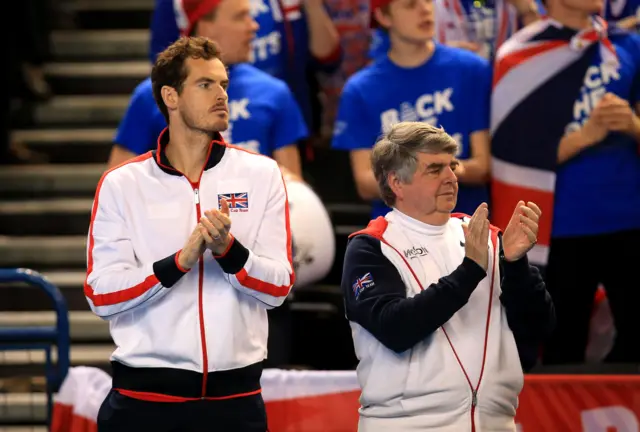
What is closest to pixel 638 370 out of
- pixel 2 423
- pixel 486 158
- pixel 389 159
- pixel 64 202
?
pixel 486 158

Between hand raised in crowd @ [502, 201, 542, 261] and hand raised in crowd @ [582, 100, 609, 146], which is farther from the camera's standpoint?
hand raised in crowd @ [582, 100, 609, 146]

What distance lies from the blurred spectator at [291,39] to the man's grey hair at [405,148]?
7.66 ft

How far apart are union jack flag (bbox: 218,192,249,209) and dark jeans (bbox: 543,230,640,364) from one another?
184cm

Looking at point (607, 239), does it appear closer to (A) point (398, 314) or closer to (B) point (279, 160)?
(B) point (279, 160)

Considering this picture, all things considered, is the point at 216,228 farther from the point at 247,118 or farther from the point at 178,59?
the point at 247,118

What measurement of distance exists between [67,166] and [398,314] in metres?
4.45

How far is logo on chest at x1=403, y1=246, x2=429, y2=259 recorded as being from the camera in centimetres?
374

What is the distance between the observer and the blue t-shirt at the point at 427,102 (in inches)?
211

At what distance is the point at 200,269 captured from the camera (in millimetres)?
3799

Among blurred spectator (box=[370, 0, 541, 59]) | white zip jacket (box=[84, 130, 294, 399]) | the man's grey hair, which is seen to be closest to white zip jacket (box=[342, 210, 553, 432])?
the man's grey hair

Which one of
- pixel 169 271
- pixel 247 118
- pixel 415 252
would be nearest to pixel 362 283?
pixel 415 252

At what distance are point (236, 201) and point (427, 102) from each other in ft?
5.65

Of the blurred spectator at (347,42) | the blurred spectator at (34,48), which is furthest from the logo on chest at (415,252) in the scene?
the blurred spectator at (34,48)

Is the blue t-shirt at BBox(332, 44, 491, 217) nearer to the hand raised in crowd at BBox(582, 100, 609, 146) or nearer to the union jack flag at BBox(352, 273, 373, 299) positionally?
the hand raised in crowd at BBox(582, 100, 609, 146)
